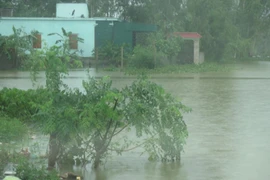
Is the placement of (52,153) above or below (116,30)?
below

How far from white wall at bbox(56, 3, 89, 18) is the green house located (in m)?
3.15

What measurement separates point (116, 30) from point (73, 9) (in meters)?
4.61

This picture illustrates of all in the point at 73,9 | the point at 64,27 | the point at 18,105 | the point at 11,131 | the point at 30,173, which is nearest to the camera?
the point at 30,173

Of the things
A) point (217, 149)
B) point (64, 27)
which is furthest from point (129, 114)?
point (64, 27)

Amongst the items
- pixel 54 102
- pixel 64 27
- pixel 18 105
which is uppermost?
pixel 64 27

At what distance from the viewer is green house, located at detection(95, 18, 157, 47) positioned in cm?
4600

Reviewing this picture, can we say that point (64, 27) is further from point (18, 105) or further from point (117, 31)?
point (18, 105)

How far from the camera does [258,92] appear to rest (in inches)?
968

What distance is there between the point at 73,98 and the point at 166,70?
99.0 feet

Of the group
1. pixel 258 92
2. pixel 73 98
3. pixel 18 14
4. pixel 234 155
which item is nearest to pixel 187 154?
pixel 234 155

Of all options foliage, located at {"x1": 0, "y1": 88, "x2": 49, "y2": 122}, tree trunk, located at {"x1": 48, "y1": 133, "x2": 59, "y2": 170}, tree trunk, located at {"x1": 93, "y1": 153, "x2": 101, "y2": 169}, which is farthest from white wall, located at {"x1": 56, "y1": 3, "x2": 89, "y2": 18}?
tree trunk, located at {"x1": 48, "y1": 133, "x2": 59, "y2": 170}

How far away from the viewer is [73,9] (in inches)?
1932

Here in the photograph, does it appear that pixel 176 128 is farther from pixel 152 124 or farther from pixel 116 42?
pixel 116 42

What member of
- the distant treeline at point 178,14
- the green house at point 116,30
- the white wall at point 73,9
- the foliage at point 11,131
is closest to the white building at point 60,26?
the green house at point 116,30
